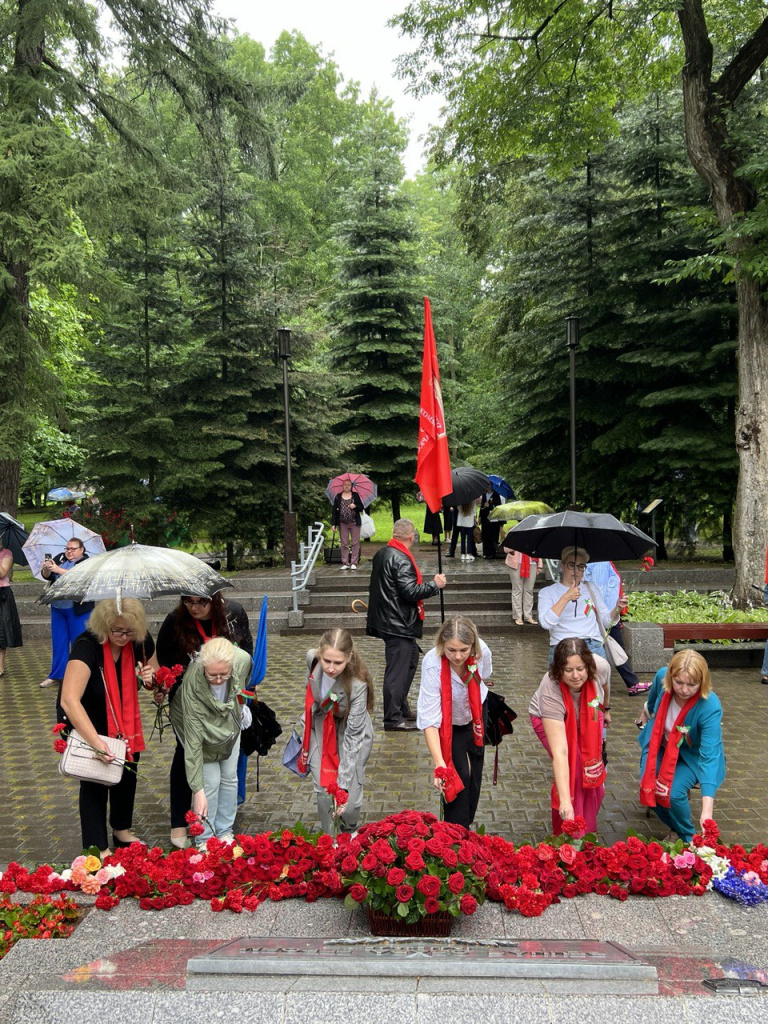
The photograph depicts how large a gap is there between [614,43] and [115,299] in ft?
31.3

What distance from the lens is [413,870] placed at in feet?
12.0

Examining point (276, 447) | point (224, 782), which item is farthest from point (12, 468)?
point (224, 782)

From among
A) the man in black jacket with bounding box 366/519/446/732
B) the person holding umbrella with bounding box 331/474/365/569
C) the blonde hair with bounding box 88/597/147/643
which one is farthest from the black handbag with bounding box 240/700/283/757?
the person holding umbrella with bounding box 331/474/365/569

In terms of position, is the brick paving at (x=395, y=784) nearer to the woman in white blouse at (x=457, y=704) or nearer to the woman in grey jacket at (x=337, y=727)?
the woman in white blouse at (x=457, y=704)

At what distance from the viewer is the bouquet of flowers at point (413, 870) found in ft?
11.8

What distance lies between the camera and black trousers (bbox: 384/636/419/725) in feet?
26.3

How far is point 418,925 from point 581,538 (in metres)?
3.90

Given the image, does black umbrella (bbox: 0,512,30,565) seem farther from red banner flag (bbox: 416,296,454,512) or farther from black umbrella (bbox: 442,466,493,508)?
black umbrella (bbox: 442,466,493,508)

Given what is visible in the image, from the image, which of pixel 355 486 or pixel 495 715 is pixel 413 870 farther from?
pixel 355 486

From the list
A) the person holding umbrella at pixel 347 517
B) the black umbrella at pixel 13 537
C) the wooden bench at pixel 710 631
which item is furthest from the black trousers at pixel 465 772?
the person holding umbrella at pixel 347 517

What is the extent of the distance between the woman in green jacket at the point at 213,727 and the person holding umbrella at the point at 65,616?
461cm

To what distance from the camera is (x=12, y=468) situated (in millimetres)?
15719

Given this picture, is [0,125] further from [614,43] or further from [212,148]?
[614,43]

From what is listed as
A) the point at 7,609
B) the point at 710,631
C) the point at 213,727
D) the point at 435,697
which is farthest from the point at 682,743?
the point at 7,609
